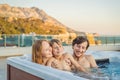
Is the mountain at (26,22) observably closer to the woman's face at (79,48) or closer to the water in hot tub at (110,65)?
the water in hot tub at (110,65)

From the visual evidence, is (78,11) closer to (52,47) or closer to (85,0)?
(85,0)

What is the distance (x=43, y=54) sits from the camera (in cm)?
263

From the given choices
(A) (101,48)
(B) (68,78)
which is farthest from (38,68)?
(A) (101,48)

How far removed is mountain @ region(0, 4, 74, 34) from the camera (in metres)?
14.8

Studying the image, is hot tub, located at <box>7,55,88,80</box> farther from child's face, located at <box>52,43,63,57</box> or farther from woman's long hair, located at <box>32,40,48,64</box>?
child's face, located at <box>52,43,63,57</box>

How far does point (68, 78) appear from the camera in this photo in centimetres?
190

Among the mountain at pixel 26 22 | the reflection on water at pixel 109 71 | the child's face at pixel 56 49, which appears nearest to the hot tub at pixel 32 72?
the child's face at pixel 56 49

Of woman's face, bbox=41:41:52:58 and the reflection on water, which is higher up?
woman's face, bbox=41:41:52:58

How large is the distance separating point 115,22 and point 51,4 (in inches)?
135

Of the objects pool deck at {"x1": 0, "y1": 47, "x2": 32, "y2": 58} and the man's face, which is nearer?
the man's face

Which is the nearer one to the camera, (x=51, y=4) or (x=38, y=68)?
(x=38, y=68)

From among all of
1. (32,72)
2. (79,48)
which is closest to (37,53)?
(32,72)

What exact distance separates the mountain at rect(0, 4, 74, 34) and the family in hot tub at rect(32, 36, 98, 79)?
11.3 metres

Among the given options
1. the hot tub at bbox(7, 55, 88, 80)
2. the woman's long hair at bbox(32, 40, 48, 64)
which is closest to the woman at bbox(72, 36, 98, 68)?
the woman's long hair at bbox(32, 40, 48, 64)
